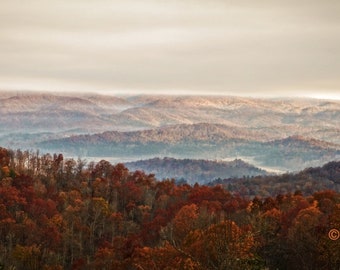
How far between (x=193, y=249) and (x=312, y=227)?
32.0 metres

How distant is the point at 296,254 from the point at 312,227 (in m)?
10.8

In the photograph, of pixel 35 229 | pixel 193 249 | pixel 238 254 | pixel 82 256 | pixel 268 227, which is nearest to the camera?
pixel 238 254

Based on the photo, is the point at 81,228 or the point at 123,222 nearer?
the point at 81,228

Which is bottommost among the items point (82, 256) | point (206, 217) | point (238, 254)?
point (82, 256)

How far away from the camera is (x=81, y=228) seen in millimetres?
181000

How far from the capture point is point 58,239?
165m

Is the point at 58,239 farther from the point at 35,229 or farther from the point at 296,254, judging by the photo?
the point at 296,254

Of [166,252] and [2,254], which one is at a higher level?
[166,252]

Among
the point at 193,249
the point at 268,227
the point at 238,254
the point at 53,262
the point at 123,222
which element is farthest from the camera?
the point at 123,222

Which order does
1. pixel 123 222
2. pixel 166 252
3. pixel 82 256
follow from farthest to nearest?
1. pixel 123 222
2. pixel 82 256
3. pixel 166 252

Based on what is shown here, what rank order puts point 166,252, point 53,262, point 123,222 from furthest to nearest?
point 123,222 < point 53,262 < point 166,252

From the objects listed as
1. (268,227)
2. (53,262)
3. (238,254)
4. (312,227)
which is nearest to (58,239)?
(53,262)

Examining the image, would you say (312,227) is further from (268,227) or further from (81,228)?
(81,228)

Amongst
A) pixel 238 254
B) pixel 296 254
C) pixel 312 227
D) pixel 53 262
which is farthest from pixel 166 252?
pixel 53 262
